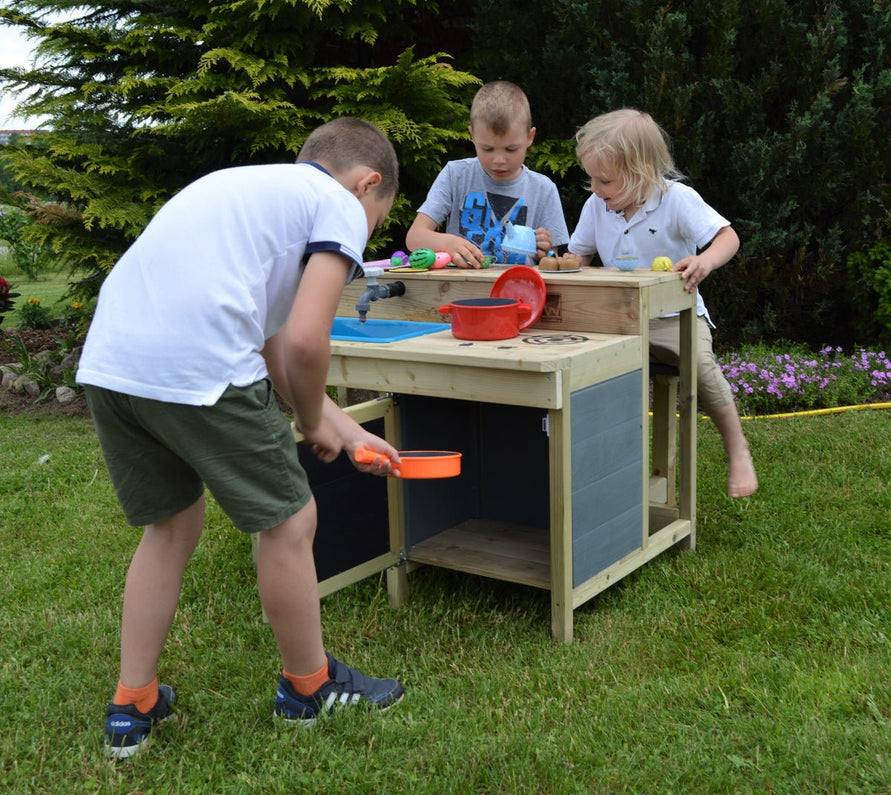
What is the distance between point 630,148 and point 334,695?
78.6 inches

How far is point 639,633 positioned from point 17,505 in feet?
8.53

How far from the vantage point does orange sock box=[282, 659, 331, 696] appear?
2301mm

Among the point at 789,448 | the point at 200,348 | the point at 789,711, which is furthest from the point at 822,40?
the point at 200,348

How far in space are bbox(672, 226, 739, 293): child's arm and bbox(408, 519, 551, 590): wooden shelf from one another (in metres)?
0.96

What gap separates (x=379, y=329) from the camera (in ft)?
10.2

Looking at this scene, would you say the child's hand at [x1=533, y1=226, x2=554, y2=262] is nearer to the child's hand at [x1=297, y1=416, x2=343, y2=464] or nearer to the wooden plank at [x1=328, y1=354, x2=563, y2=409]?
the wooden plank at [x1=328, y1=354, x2=563, y2=409]

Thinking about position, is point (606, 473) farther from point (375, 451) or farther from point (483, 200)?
point (483, 200)

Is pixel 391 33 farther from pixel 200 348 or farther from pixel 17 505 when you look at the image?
pixel 200 348

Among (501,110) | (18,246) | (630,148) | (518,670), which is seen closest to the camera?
(518,670)

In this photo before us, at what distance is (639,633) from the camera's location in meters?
2.77

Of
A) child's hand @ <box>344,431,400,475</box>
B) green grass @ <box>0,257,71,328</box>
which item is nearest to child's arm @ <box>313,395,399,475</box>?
child's hand @ <box>344,431,400,475</box>

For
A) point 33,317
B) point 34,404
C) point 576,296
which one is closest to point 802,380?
point 576,296

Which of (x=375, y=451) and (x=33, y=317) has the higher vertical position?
(x=375, y=451)

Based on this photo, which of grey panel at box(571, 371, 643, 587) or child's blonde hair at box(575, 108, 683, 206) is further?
child's blonde hair at box(575, 108, 683, 206)
